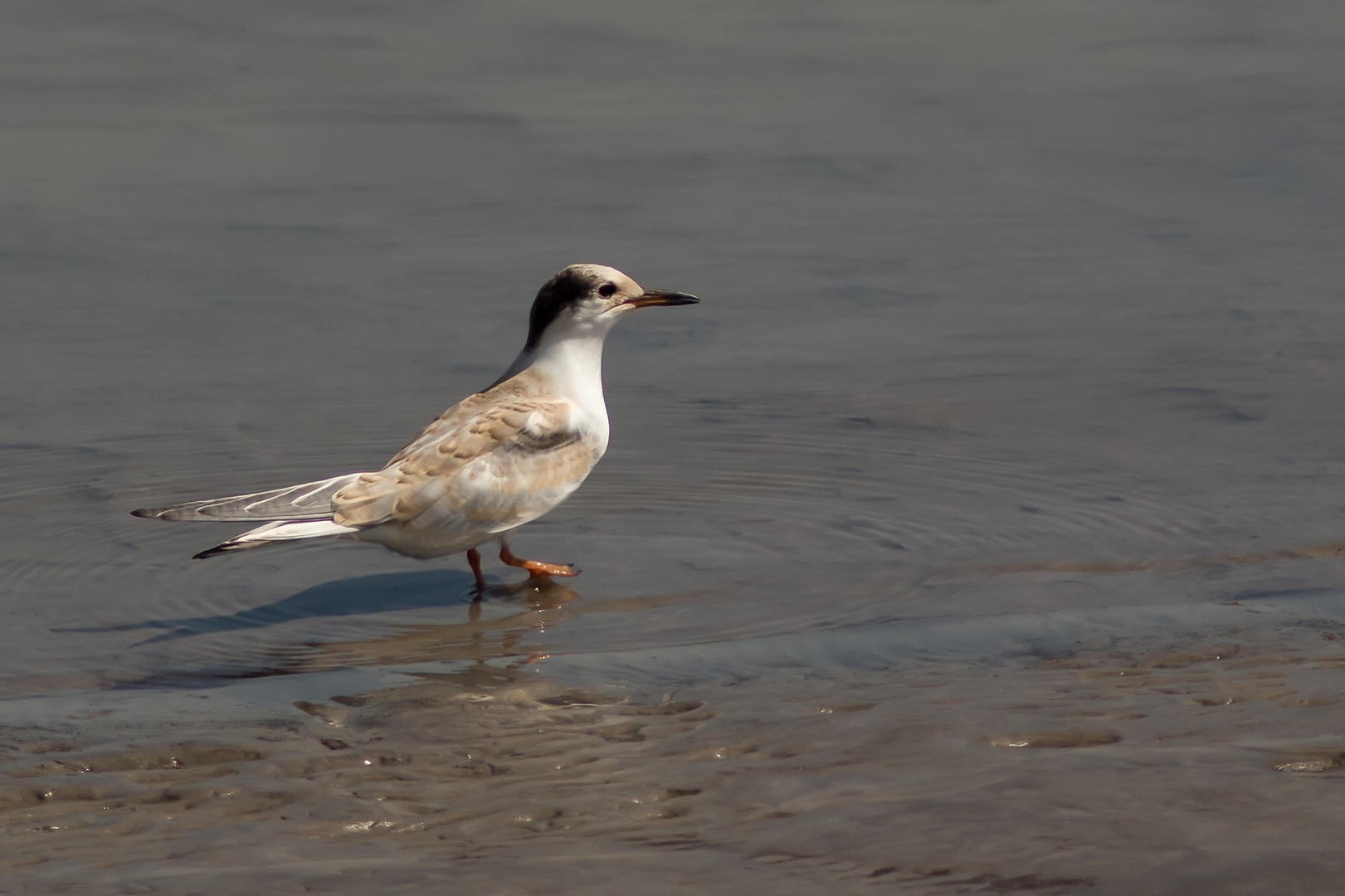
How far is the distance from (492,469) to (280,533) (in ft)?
2.79

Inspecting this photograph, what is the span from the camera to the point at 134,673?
17.7 ft

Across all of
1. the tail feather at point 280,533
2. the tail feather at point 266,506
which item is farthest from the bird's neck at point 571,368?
the tail feather at point 280,533

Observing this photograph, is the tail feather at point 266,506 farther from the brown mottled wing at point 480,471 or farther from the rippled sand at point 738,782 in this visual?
the rippled sand at point 738,782

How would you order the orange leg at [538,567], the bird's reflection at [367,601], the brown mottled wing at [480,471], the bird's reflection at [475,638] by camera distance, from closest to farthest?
the bird's reflection at [475,638], the bird's reflection at [367,601], the brown mottled wing at [480,471], the orange leg at [538,567]

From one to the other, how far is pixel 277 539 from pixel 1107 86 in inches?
302

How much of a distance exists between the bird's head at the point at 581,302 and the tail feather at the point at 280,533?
3.99ft

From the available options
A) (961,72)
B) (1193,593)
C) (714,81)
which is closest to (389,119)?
(714,81)

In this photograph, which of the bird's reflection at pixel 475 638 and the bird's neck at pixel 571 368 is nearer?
the bird's reflection at pixel 475 638

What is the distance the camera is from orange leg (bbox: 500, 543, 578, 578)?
245 inches

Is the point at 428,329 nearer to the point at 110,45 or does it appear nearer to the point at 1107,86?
the point at 110,45

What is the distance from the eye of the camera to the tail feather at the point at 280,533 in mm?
5555

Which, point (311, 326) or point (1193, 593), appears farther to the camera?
point (311, 326)

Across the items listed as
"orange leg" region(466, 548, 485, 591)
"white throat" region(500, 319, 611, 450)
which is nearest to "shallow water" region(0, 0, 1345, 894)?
"orange leg" region(466, 548, 485, 591)

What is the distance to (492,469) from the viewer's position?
620cm
